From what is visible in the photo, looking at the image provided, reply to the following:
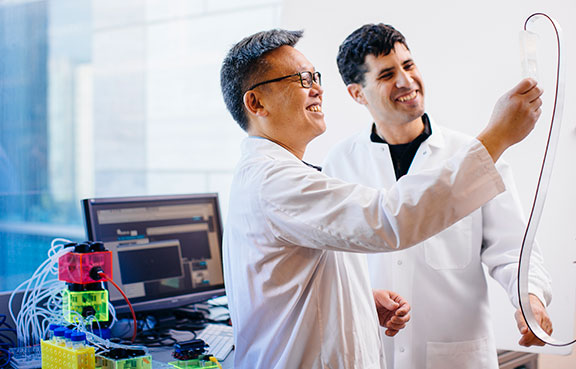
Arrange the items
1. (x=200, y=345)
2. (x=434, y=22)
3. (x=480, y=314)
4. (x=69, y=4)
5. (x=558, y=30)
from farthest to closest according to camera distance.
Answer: (x=69, y=4)
(x=434, y=22)
(x=480, y=314)
(x=200, y=345)
(x=558, y=30)

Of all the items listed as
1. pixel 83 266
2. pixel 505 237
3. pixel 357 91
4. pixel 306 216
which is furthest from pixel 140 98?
pixel 306 216

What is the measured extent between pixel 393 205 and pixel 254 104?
478mm

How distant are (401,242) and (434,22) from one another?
5.04 feet

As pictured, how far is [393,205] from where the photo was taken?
2.93 feet

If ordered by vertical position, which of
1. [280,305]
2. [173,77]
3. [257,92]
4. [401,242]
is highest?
[173,77]

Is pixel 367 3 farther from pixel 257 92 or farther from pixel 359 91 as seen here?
pixel 257 92

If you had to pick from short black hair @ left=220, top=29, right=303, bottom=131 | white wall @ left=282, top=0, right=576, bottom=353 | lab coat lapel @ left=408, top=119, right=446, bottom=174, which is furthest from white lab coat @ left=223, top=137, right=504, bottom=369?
white wall @ left=282, top=0, right=576, bottom=353

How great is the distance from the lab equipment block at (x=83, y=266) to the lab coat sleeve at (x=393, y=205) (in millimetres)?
669

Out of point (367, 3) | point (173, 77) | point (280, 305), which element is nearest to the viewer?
point (280, 305)

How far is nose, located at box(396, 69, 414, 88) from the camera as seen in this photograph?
5.53 ft

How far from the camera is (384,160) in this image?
1779mm

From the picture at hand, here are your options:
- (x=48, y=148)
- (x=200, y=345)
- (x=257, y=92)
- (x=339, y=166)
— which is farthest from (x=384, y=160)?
(x=48, y=148)

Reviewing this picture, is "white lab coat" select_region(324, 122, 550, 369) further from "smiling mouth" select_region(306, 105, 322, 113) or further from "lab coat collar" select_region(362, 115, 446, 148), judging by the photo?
"smiling mouth" select_region(306, 105, 322, 113)

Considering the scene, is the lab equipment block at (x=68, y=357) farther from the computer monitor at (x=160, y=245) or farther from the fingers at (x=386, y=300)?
the fingers at (x=386, y=300)
